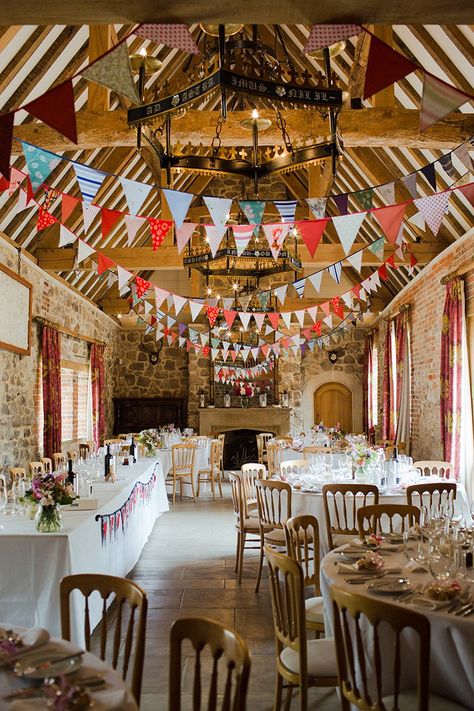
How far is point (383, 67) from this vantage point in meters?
3.03

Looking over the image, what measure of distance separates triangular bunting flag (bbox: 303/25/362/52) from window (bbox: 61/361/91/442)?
8.67 metres

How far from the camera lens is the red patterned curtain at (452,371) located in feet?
25.2

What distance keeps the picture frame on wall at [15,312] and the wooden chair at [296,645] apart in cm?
533

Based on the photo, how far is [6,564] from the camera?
147 inches

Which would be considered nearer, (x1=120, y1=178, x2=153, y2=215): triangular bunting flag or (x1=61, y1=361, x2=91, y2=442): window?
(x1=120, y1=178, x2=153, y2=215): triangular bunting flag

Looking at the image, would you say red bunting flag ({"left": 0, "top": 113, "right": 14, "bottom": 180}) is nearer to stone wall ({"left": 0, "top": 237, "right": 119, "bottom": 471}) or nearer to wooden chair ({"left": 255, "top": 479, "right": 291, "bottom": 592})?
wooden chair ({"left": 255, "top": 479, "right": 291, "bottom": 592})

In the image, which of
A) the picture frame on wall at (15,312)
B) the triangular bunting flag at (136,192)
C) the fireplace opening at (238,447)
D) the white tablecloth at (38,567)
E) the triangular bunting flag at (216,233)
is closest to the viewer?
the white tablecloth at (38,567)

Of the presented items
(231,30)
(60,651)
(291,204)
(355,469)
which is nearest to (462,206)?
(291,204)

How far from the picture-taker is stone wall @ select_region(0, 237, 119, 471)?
25.0 ft

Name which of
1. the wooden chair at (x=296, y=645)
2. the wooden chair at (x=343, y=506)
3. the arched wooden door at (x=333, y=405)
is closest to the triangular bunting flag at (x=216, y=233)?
the wooden chair at (x=343, y=506)

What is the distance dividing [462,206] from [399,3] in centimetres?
529

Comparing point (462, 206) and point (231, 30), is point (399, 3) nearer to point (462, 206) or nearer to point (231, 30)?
point (231, 30)

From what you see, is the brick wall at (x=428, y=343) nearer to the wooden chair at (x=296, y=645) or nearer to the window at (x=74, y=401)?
the wooden chair at (x=296, y=645)

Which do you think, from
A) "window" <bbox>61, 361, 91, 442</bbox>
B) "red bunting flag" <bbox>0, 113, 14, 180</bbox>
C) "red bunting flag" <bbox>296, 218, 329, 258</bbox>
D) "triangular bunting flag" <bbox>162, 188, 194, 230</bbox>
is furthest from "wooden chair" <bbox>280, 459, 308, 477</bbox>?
"window" <bbox>61, 361, 91, 442</bbox>
